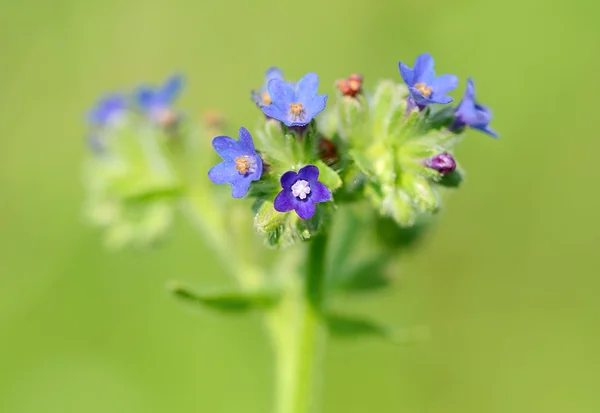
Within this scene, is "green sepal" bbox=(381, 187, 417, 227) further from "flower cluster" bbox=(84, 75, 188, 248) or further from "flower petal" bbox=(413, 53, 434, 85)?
"flower cluster" bbox=(84, 75, 188, 248)

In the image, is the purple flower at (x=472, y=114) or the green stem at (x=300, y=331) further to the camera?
the green stem at (x=300, y=331)

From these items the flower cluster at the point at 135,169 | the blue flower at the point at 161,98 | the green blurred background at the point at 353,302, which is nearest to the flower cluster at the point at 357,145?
the blue flower at the point at 161,98

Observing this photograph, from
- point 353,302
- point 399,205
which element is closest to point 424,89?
point 399,205

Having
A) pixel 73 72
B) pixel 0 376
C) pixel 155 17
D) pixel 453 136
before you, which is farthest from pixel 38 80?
pixel 453 136

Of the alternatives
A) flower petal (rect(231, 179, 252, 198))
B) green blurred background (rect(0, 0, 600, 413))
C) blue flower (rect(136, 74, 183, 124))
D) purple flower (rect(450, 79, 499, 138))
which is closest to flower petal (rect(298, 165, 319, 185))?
flower petal (rect(231, 179, 252, 198))

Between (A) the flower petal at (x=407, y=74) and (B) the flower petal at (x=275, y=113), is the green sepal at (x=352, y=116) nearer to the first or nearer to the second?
(A) the flower petal at (x=407, y=74)

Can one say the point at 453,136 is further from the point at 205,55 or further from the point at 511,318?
the point at 205,55

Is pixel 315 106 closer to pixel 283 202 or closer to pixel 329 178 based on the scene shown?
pixel 329 178
